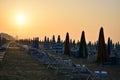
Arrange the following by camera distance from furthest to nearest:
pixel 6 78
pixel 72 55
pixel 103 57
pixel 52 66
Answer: pixel 72 55
pixel 103 57
pixel 52 66
pixel 6 78

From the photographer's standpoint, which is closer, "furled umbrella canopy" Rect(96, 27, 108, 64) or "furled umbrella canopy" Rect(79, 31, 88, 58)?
"furled umbrella canopy" Rect(96, 27, 108, 64)

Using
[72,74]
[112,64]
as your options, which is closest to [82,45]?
[112,64]

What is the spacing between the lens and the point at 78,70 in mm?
16375

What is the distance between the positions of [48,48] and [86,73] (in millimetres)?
29570

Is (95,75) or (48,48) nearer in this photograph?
(95,75)

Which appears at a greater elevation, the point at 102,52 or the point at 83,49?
the point at 83,49

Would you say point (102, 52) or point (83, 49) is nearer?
point (102, 52)

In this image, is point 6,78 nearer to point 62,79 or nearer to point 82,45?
point 62,79

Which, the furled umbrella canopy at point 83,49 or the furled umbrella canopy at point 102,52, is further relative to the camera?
the furled umbrella canopy at point 83,49

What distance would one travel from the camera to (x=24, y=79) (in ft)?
50.7

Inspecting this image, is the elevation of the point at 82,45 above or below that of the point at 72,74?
above

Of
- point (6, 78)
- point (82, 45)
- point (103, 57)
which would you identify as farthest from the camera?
Answer: point (82, 45)

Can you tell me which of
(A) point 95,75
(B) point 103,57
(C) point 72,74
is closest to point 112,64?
(B) point 103,57

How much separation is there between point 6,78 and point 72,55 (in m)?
21.4
